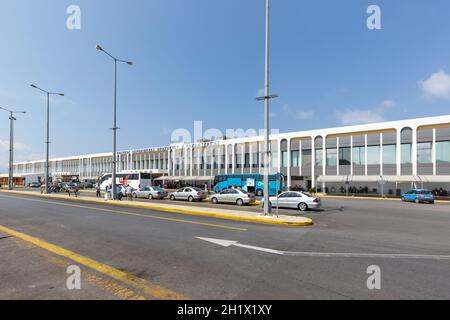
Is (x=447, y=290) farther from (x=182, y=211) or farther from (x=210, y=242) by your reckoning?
(x=182, y=211)

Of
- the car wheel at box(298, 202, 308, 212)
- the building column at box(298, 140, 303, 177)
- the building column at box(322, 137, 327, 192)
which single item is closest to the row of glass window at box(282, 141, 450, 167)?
the building column at box(298, 140, 303, 177)

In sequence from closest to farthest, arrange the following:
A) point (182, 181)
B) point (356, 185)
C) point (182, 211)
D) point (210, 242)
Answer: point (210, 242) < point (182, 211) < point (356, 185) < point (182, 181)

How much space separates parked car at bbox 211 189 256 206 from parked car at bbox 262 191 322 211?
252 cm

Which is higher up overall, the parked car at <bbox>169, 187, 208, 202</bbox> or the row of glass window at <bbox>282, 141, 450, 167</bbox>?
the row of glass window at <bbox>282, 141, 450, 167</bbox>

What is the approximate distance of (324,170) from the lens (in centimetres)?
3700

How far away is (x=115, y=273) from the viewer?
4684 millimetres

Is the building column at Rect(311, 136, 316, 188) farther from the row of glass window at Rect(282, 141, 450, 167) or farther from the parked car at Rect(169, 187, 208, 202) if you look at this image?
the parked car at Rect(169, 187, 208, 202)

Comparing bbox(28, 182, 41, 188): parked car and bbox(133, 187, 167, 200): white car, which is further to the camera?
bbox(28, 182, 41, 188): parked car

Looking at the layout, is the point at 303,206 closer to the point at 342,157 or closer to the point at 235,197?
the point at 235,197

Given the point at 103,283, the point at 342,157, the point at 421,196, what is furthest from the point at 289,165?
the point at 103,283

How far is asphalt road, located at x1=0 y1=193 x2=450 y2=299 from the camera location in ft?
13.0

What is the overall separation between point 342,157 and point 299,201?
930 inches
